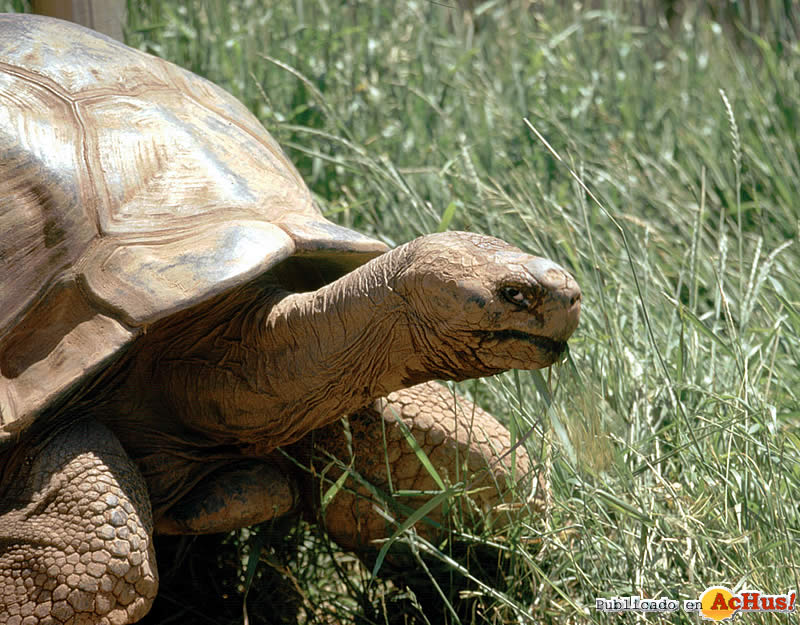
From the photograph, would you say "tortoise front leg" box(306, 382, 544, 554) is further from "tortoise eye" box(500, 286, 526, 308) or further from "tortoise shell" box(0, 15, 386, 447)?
"tortoise eye" box(500, 286, 526, 308)

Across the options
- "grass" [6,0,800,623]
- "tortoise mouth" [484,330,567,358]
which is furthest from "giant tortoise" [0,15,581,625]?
"grass" [6,0,800,623]

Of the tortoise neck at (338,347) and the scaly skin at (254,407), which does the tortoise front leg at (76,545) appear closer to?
the scaly skin at (254,407)

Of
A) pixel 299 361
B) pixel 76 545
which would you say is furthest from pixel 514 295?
pixel 76 545

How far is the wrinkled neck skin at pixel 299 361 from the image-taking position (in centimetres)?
204

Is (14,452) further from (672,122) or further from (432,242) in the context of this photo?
(672,122)

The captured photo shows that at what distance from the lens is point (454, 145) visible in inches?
158

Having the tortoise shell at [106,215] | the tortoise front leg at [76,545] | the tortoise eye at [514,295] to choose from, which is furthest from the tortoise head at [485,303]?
the tortoise front leg at [76,545]

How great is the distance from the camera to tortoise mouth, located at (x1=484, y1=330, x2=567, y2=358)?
6.18 ft

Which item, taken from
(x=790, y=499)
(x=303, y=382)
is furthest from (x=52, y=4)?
(x=790, y=499)

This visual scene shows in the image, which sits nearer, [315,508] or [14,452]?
[14,452]

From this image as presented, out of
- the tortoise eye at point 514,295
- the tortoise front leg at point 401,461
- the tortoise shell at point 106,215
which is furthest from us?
the tortoise front leg at point 401,461

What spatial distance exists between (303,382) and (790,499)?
1.17 m

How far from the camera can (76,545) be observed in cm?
194

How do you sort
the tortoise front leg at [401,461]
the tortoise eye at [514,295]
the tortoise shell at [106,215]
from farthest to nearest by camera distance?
the tortoise front leg at [401,461] < the tortoise shell at [106,215] < the tortoise eye at [514,295]
